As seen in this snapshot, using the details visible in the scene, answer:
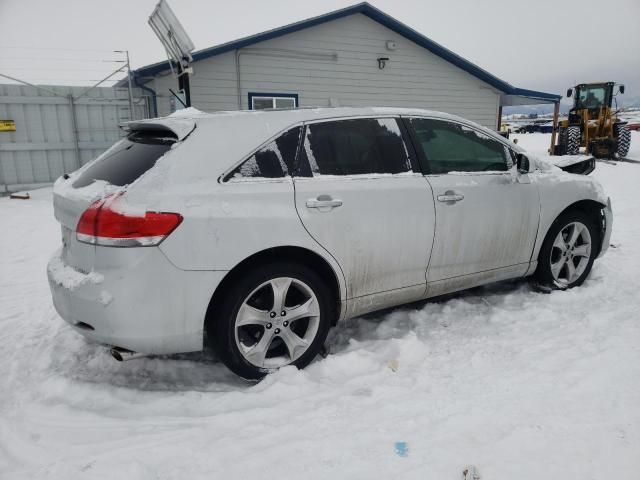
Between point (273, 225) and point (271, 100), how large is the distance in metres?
10.1

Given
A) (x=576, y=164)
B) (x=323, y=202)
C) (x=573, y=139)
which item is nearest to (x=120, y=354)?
(x=323, y=202)

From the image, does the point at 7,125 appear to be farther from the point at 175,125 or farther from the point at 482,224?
the point at 482,224

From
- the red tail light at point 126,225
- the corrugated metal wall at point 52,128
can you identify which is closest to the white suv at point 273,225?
the red tail light at point 126,225

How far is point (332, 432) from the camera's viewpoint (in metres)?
2.33

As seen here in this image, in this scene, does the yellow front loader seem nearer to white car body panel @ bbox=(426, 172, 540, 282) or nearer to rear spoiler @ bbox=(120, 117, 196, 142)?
white car body panel @ bbox=(426, 172, 540, 282)

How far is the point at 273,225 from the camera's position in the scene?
267 cm

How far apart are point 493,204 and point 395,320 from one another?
120cm

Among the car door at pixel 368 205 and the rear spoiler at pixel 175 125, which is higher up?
the rear spoiler at pixel 175 125

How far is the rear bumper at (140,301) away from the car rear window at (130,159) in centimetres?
50

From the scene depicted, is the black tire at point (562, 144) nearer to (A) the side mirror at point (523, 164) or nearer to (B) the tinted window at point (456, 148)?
(A) the side mirror at point (523, 164)

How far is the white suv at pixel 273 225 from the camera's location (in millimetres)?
2441

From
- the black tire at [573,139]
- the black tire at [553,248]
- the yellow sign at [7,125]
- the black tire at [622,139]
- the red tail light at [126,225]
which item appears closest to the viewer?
the red tail light at [126,225]

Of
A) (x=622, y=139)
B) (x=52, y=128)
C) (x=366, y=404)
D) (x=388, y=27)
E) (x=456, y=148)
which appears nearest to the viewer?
(x=366, y=404)

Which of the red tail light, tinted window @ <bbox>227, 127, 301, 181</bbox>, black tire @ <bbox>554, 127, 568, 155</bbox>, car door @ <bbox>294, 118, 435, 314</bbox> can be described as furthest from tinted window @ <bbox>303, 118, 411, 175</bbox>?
black tire @ <bbox>554, 127, 568, 155</bbox>
